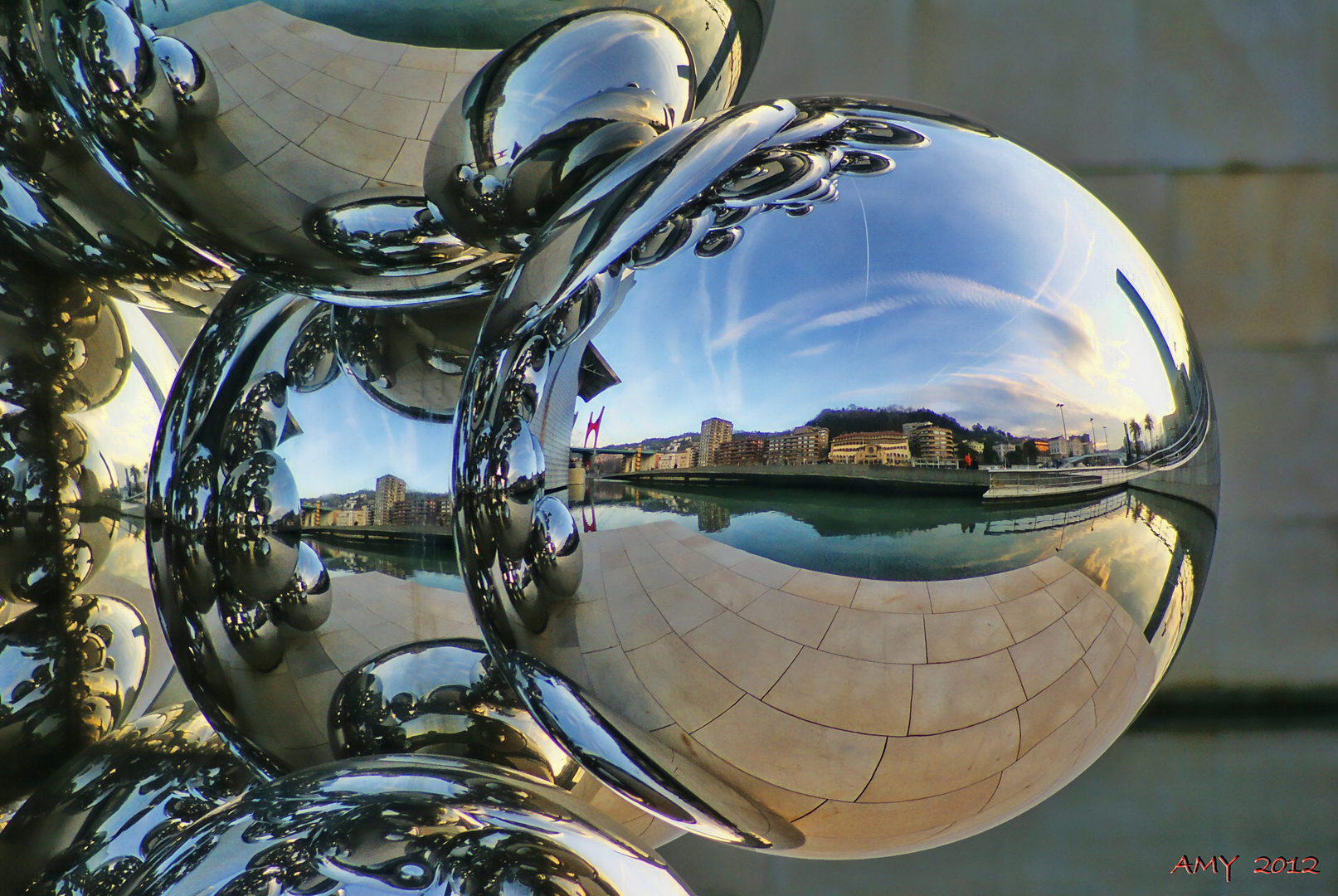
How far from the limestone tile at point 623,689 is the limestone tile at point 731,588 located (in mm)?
44

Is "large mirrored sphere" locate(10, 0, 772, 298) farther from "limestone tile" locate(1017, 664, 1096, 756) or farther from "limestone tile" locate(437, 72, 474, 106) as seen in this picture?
"limestone tile" locate(1017, 664, 1096, 756)

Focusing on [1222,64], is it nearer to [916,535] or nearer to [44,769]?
[916,535]

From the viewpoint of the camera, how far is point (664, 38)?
41 centimetres

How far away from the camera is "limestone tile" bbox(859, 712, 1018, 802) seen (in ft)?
1.02

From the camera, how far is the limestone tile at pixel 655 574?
0.30m

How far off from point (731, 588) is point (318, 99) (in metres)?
0.24

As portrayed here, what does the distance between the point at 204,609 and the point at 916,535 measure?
14.7 inches

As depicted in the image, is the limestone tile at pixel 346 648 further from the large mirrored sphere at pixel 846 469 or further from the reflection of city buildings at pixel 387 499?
the large mirrored sphere at pixel 846 469

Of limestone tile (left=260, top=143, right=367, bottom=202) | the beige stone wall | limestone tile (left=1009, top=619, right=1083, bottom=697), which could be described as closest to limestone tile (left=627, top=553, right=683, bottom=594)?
limestone tile (left=1009, top=619, right=1083, bottom=697)

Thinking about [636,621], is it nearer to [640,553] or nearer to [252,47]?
[640,553]

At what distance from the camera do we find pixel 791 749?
314mm

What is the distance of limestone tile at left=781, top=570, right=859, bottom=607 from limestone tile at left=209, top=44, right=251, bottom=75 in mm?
270

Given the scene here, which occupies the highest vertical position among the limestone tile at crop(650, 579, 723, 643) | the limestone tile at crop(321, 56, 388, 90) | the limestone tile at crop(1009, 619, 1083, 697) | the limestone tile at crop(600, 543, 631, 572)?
the limestone tile at crop(321, 56, 388, 90)

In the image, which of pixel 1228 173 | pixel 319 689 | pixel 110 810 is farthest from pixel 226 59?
pixel 1228 173
